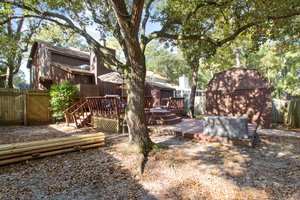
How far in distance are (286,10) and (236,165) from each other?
5.56m

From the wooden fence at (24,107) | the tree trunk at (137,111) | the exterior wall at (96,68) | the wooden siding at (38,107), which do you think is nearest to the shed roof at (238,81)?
the tree trunk at (137,111)

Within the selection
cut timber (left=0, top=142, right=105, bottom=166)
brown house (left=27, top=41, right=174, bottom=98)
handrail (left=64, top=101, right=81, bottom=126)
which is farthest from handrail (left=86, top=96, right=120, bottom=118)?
brown house (left=27, top=41, right=174, bottom=98)

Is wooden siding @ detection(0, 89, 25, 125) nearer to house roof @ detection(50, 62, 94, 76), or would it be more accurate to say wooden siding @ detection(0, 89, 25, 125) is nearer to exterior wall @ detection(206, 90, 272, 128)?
house roof @ detection(50, 62, 94, 76)

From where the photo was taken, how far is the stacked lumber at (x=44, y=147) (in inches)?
185

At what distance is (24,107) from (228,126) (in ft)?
35.2

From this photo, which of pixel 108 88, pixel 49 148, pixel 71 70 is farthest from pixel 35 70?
pixel 49 148

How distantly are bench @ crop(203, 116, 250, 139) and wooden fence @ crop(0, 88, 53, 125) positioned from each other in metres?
9.57

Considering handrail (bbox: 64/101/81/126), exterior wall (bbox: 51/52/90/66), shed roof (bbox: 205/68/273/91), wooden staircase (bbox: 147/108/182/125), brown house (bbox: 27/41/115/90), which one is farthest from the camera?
exterior wall (bbox: 51/52/90/66)

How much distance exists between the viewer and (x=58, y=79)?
50.0 feet

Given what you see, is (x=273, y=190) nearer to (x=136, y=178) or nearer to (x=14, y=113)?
(x=136, y=178)

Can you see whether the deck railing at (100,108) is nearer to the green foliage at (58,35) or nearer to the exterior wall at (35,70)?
the green foliage at (58,35)

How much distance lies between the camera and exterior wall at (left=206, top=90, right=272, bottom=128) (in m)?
9.99

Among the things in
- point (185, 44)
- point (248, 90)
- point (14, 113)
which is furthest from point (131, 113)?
point (14, 113)

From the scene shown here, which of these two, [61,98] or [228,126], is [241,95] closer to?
[228,126]
